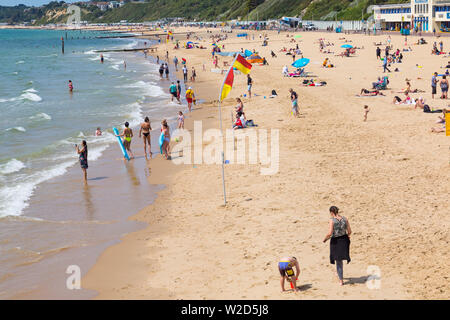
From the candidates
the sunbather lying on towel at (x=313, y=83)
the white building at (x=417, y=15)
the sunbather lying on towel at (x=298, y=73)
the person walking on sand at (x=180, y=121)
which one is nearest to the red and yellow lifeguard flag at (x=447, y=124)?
the person walking on sand at (x=180, y=121)

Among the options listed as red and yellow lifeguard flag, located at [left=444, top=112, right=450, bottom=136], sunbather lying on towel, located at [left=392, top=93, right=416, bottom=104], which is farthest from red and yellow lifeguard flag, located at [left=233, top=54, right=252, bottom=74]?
sunbather lying on towel, located at [left=392, top=93, right=416, bottom=104]

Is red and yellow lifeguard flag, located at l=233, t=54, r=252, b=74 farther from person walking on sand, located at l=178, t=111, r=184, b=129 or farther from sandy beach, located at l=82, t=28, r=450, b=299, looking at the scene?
person walking on sand, located at l=178, t=111, r=184, b=129

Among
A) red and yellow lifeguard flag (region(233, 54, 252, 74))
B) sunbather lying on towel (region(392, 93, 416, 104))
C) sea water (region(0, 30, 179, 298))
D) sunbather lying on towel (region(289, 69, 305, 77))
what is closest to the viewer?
sea water (region(0, 30, 179, 298))

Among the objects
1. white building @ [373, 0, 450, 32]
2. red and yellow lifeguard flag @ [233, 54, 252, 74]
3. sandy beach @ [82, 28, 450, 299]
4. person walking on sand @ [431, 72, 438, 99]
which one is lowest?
sandy beach @ [82, 28, 450, 299]

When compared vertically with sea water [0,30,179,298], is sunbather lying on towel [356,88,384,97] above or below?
above

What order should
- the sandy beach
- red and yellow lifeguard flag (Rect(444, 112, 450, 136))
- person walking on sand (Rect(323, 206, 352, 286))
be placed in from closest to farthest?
person walking on sand (Rect(323, 206, 352, 286)) < the sandy beach < red and yellow lifeguard flag (Rect(444, 112, 450, 136))

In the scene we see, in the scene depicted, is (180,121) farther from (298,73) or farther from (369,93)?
(298,73)

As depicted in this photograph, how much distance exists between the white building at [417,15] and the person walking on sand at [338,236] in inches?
2275

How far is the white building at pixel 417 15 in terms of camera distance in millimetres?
59378

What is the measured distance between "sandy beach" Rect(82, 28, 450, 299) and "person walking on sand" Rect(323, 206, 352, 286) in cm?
52

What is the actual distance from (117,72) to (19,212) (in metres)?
40.4

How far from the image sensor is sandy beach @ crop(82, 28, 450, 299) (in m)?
8.38

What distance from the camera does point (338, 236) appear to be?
7594 mm

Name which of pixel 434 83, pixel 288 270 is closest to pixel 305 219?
pixel 288 270
